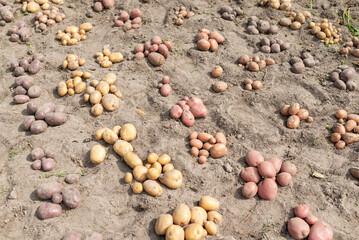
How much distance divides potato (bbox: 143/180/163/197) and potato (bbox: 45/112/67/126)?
5.06ft

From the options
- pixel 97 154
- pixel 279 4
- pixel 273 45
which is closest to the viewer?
pixel 97 154

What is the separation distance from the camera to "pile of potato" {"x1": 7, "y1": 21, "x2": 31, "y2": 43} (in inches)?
200

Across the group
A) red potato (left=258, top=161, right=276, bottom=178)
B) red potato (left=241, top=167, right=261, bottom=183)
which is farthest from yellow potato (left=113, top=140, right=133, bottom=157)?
red potato (left=258, top=161, right=276, bottom=178)

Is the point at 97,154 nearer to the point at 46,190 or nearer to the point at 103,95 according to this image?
the point at 46,190

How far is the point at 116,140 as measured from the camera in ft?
12.1

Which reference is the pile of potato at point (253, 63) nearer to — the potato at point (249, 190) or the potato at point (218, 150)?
the potato at point (218, 150)

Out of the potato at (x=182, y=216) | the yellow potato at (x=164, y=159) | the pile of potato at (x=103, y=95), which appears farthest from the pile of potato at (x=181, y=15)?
the potato at (x=182, y=216)

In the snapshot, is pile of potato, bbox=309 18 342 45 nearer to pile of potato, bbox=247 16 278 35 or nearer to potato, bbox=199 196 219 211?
pile of potato, bbox=247 16 278 35

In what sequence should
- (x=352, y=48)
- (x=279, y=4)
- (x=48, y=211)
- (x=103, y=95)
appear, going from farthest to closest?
(x=279, y=4) < (x=352, y=48) < (x=103, y=95) < (x=48, y=211)

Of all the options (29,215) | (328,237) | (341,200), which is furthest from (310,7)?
(29,215)

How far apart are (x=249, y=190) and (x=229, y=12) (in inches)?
141

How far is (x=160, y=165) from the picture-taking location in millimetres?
3434

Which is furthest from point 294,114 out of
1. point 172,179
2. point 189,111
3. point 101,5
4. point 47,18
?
point 47,18

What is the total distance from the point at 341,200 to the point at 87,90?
3.56 meters
